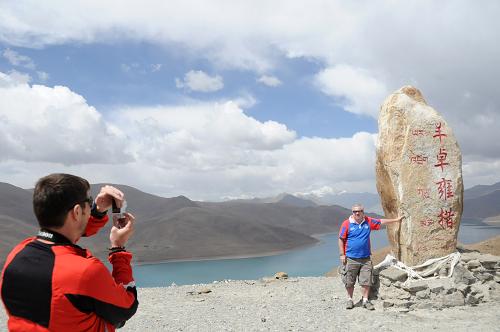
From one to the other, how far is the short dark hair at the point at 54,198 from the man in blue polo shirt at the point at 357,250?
6.49 m

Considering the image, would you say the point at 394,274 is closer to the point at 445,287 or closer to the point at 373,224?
the point at 445,287

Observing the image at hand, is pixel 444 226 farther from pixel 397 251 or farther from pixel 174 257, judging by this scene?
pixel 174 257

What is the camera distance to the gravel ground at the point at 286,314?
692 cm

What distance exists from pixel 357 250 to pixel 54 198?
6.81 m

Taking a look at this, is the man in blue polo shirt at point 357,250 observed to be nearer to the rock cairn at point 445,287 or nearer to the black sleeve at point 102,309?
the rock cairn at point 445,287

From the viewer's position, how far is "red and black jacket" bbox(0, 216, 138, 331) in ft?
6.17

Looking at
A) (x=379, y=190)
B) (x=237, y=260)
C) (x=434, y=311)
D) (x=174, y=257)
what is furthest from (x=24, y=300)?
(x=174, y=257)

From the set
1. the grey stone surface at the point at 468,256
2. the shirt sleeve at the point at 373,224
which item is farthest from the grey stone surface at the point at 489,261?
the shirt sleeve at the point at 373,224

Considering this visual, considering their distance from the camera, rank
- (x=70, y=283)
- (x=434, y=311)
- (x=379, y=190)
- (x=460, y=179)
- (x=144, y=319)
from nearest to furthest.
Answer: (x=70, y=283)
(x=434, y=311)
(x=144, y=319)
(x=460, y=179)
(x=379, y=190)

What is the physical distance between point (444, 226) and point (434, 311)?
186 centimetres

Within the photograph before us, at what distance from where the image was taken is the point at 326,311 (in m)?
8.00

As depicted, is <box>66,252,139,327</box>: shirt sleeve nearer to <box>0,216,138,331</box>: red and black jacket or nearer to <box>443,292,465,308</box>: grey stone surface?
<box>0,216,138,331</box>: red and black jacket

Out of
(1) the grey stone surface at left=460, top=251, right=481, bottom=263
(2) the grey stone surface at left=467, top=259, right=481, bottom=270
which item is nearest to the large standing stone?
(1) the grey stone surface at left=460, top=251, right=481, bottom=263

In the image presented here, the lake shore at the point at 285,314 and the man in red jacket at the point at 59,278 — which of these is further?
the lake shore at the point at 285,314
